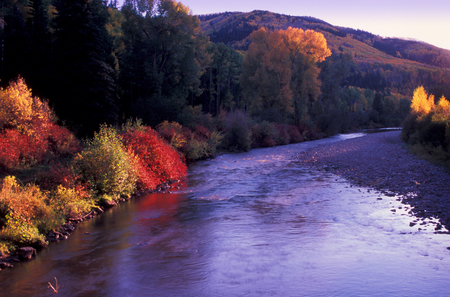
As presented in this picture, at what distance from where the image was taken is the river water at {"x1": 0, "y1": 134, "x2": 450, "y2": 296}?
7523mm

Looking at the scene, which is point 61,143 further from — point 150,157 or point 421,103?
point 421,103

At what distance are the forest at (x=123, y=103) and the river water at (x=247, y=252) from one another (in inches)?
66.9

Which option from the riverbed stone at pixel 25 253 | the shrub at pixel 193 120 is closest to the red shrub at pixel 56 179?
the riverbed stone at pixel 25 253

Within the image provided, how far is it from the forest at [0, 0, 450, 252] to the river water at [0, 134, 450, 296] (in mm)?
1699

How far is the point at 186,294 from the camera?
23.9 feet

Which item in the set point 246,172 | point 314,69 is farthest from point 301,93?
point 246,172

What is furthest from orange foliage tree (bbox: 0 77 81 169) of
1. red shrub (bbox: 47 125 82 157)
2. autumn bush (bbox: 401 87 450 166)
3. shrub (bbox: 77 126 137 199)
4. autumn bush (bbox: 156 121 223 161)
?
autumn bush (bbox: 401 87 450 166)

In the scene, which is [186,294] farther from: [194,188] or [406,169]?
[406,169]

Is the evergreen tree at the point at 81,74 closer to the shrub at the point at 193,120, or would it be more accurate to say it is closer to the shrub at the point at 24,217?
the shrub at the point at 193,120

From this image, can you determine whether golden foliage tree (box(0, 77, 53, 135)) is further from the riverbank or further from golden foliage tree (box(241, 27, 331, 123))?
golden foliage tree (box(241, 27, 331, 123))

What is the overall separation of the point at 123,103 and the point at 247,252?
4147 centimetres

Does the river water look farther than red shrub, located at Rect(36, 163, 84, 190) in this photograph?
No

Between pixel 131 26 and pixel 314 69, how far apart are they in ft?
92.3

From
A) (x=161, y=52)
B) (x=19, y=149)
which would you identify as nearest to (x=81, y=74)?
(x=19, y=149)
